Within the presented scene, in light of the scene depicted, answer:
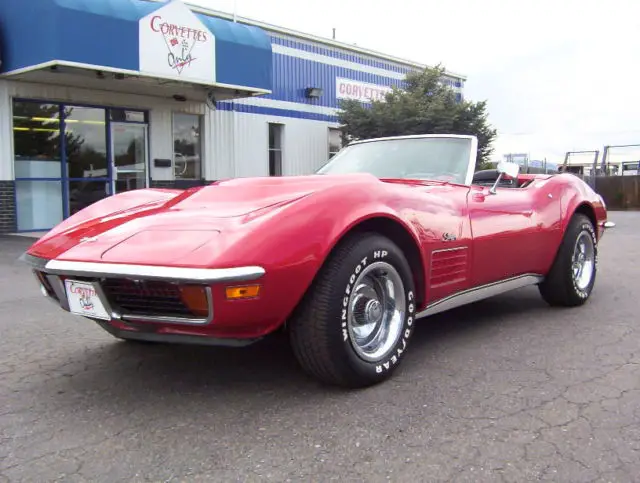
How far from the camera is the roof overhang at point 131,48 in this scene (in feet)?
33.4

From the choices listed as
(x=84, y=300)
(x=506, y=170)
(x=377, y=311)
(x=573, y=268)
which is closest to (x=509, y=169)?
(x=506, y=170)

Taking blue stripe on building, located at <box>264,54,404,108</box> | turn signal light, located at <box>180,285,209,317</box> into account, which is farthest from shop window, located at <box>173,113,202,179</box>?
turn signal light, located at <box>180,285,209,317</box>

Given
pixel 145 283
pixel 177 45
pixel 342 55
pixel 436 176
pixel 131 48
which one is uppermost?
pixel 342 55

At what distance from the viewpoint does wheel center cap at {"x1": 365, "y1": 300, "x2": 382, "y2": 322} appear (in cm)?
307

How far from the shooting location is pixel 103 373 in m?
3.33

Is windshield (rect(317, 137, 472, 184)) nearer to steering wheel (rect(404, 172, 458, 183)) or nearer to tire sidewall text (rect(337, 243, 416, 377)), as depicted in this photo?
steering wheel (rect(404, 172, 458, 183))

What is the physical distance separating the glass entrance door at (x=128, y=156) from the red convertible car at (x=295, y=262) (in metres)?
9.69

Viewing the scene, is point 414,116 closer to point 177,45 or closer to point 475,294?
point 177,45

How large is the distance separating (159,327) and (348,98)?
646 inches

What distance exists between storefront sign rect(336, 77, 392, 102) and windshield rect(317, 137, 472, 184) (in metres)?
14.2

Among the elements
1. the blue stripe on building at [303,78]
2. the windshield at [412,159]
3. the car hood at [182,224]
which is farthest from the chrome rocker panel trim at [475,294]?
the blue stripe on building at [303,78]

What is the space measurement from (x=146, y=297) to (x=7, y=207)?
33.5 feet

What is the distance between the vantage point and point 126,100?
1303 centimetres

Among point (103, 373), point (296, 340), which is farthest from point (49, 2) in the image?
point (296, 340)
